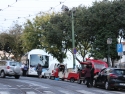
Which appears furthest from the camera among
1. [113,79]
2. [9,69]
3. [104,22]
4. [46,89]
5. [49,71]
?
[49,71]

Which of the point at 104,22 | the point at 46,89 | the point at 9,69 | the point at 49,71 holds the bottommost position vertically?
the point at 46,89

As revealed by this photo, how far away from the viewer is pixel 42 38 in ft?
163

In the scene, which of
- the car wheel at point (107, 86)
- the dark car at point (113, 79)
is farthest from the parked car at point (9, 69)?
the car wheel at point (107, 86)

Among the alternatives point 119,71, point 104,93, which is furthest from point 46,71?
point 104,93

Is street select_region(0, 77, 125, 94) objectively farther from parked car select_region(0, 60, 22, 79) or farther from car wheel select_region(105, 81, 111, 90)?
parked car select_region(0, 60, 22, 79)

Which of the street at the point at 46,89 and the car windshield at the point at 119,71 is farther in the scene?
the car windshield at the point at 119,71

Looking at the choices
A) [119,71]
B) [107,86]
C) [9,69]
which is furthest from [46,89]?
[9,69]

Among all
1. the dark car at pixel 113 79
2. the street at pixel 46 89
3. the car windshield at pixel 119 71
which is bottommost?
the street at pixel 46 89

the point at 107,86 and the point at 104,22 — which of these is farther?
the point at 104,22

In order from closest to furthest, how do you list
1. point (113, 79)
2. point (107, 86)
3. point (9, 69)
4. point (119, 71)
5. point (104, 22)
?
point (113, 79), point (107, 86), point (119, 71), point (9, 69), point (104, 22)

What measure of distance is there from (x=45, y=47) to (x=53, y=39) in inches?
255

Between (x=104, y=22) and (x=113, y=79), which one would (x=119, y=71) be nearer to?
(x=113, y=79)

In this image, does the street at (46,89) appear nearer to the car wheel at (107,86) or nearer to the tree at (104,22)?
the car wheel at (107,86)

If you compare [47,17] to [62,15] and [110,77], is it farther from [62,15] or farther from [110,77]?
[110,77]
